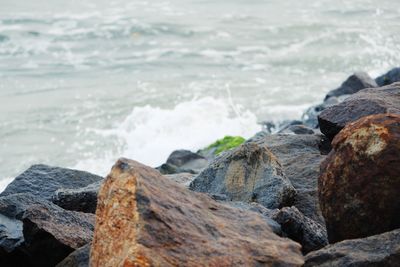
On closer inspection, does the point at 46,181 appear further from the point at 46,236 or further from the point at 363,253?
the point at 363,253

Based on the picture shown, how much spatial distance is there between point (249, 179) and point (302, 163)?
0.77 metres

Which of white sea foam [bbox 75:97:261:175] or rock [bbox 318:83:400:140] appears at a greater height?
rock [bbox 318:83:400:140]

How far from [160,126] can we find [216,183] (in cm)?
973

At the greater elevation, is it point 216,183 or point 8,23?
point 216,183

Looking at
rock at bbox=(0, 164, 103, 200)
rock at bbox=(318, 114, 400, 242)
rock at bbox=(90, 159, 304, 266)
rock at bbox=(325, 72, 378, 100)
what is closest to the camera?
rock at bbox=(90, 159, 304, 266)

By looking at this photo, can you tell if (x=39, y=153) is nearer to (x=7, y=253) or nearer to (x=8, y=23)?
(x=7, y=253)

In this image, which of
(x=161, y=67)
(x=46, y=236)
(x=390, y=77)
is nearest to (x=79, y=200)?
(x=46, y=236)

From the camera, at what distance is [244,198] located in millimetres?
4582

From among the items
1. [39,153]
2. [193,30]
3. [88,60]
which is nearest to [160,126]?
[39,153]

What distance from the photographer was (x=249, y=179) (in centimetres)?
470

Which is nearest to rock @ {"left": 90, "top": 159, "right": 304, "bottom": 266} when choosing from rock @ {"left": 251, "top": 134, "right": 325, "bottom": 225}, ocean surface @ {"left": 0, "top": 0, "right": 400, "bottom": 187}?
rock @ {"left": 251, "top": 134, "right": 325, "bottom": 225}

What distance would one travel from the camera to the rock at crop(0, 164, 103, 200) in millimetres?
5871

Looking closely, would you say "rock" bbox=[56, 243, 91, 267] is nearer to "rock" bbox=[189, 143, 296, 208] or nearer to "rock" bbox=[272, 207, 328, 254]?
"rock" bbox=[272, 207, 328, 254]

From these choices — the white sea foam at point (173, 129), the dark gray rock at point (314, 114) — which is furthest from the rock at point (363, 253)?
the white sea foam at point (173, 129)
